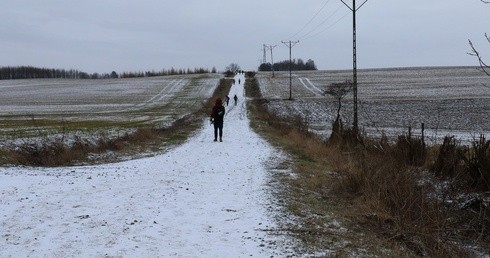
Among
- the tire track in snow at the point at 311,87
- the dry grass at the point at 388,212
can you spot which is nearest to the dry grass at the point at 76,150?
the dry grass at the point at 388,212

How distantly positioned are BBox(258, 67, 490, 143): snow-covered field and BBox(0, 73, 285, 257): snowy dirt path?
50.0 feet

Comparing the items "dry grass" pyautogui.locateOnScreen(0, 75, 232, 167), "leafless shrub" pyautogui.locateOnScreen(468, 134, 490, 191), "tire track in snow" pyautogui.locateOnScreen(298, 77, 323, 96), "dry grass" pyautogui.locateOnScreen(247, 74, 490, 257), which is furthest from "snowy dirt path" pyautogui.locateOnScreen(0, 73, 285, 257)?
"tire track in snow" pyautogui.locateOnScreen(298, 77, 323, 96)

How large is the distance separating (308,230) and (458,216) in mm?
2607

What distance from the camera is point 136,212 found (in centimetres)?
736

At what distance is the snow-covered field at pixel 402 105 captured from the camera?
117 feet

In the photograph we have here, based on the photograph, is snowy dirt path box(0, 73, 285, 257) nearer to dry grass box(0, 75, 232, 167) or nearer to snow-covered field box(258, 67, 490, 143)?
dry grass box(0, 75, 232, 167)

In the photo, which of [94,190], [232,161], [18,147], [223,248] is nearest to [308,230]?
[223,248]

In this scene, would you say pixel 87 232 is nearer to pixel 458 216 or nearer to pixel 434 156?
pixel 458 216

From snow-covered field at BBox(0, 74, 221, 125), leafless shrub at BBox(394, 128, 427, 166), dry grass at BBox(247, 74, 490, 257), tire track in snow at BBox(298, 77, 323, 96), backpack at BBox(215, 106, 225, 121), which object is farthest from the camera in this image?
tire track in snow at BBox(298, 77, 323, 96)

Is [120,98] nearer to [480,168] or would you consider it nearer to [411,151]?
[411,151]

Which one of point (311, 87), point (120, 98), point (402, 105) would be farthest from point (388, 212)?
point (311, 87)

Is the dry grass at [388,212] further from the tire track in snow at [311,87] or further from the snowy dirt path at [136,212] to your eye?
the tire track in snow at [311,87]

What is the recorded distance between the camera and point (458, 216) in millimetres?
7355

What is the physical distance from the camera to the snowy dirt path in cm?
572
